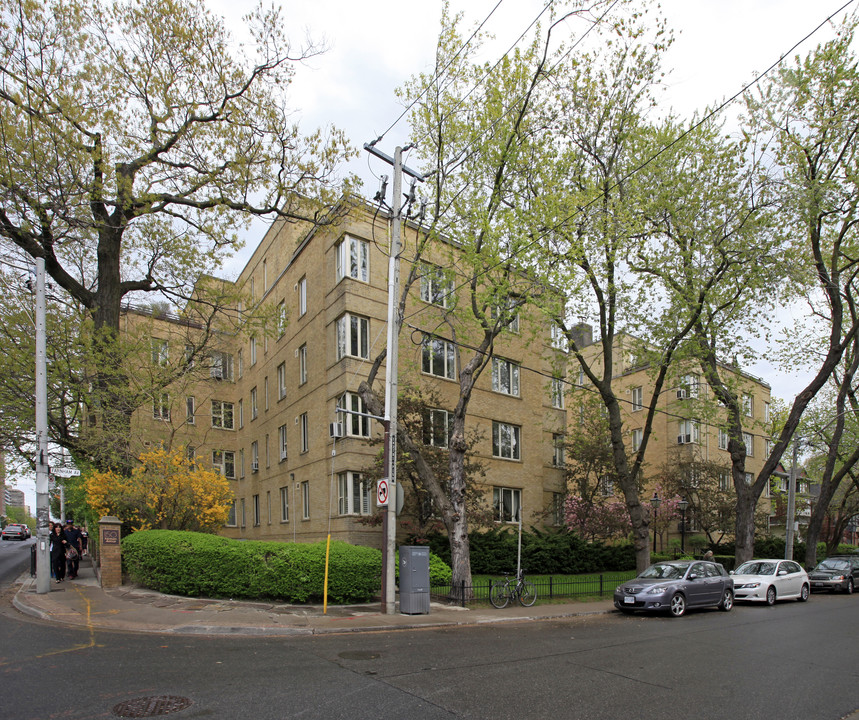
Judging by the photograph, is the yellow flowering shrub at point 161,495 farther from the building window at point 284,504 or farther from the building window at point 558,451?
the building window at point 558,451

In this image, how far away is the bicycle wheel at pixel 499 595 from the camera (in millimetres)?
15484

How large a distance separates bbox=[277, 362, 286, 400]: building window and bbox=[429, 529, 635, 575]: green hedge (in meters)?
11.6

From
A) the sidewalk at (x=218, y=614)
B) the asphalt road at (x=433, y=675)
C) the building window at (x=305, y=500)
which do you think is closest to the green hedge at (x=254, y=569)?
the sidewalk at (x=218, y=614)

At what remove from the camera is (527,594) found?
16422 millimetres

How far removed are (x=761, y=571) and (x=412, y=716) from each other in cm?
1880

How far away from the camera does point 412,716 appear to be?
5977 millimetres

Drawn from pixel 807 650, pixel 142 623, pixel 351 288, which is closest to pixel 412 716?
pixel 142 623

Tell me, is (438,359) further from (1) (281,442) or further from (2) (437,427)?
(1) (281,442)

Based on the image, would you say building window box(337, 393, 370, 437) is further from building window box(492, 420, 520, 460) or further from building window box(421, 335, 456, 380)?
building window box(492, 420, 520, 460)

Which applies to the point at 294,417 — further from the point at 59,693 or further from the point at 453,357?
the point at 59,693

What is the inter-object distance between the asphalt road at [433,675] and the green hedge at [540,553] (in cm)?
1166

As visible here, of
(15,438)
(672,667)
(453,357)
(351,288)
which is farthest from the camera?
(453,357)

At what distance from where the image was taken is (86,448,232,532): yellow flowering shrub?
17.2 meters

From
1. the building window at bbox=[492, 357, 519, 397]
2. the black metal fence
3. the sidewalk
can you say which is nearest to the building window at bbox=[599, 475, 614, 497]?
the building window at bbox=[492, 357, 519, 397]
